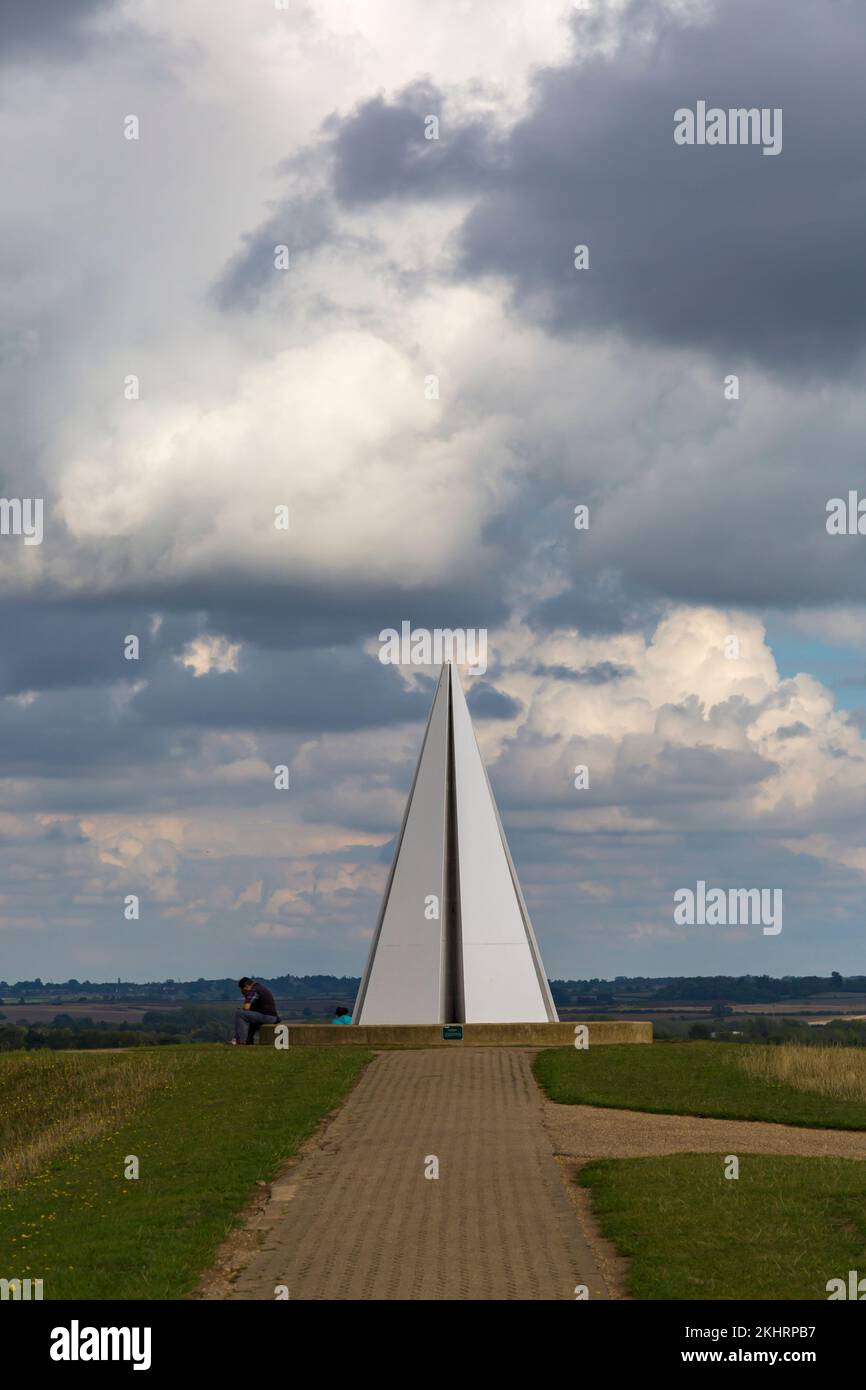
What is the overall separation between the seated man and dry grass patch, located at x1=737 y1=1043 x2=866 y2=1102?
7.16 metres

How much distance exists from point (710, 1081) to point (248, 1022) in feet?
26.8

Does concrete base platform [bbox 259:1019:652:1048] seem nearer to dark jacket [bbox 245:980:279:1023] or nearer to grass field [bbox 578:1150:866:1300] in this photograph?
dark jacket [bbox 245:980:279:1023]

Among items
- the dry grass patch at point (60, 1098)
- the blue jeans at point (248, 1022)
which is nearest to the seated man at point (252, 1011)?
the blue jeans at point (248, 1022)

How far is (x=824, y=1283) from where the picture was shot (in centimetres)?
793

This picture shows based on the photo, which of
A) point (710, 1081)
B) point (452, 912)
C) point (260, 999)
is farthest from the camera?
point (452, 912)

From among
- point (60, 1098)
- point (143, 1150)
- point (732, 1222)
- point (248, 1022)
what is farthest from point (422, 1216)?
point (248, 1022)

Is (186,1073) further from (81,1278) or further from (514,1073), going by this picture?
(81,1278)

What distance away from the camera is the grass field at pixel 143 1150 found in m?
8.85

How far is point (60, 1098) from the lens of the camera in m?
19.1

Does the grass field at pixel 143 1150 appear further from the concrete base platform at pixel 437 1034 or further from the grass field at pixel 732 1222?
the grass field at pixel 732 1222

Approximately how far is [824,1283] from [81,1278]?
3.92 meters

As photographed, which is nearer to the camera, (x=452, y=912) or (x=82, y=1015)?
(x=452, y=912)

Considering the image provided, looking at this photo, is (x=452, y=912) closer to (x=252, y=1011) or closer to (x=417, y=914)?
(x=417, y=914)
